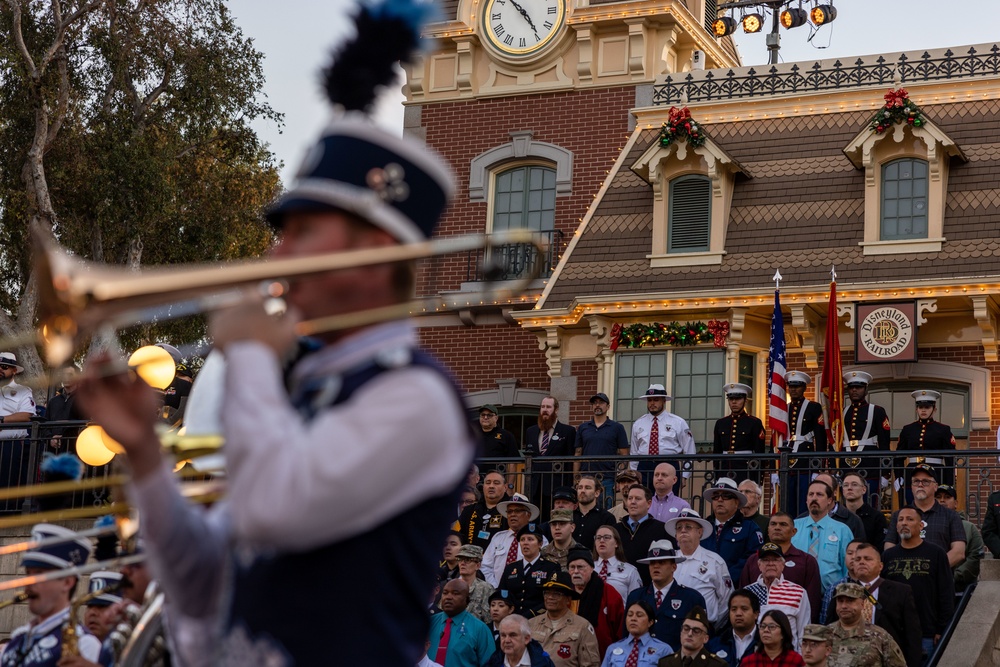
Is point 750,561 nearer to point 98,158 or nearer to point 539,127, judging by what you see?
point 539,127

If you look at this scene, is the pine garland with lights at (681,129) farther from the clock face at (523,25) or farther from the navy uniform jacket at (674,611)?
the navy uniform jacket at (674,611)

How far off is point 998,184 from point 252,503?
1919 cm

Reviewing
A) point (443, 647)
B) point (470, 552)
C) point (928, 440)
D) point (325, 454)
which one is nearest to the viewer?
point (325, 454)

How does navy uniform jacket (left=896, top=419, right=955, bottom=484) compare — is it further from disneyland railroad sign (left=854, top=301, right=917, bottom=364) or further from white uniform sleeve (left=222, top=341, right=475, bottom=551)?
white uniform sleeve (left=222, top=341, right=475, bottom=551)

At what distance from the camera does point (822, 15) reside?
→ 25.3m

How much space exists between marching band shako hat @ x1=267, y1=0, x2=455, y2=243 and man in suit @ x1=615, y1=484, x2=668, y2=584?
1044 cm

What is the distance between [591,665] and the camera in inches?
469

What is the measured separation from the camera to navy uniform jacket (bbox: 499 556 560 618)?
1300 centimetres

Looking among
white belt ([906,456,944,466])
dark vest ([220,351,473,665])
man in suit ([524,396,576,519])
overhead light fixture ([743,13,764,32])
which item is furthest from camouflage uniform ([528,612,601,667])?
overhead light fixture ([743,13,764,32])

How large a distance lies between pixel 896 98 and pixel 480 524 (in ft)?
29.9

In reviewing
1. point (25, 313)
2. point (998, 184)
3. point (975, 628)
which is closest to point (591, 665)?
point (975, 628)

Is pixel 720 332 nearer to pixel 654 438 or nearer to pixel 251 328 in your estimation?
pixel 654 438

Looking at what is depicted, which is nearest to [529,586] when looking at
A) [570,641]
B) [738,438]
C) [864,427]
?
[570,641]

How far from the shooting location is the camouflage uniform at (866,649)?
10633 millimetres
